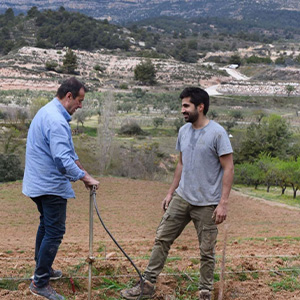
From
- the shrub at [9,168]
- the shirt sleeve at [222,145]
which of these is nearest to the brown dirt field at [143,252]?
the shirt sleeve at [222,145]

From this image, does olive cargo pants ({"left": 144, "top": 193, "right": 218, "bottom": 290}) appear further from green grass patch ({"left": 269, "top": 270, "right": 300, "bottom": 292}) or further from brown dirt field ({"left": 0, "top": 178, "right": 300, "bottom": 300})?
green grass patch ({"left": 269, "top": 270, "right": 300, "bottom": 292})

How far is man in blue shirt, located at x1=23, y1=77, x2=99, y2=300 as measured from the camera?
173 inches

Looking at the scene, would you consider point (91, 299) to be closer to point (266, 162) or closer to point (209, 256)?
point (209, 256)

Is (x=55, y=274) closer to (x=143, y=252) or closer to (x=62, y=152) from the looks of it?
(x=62, y=152)

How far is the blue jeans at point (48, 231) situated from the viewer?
4527 millimetres

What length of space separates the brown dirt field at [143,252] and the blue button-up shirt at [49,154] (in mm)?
993

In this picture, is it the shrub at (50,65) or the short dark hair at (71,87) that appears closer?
the short dark hair at (71,87)

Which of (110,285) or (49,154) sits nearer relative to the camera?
(49,154)

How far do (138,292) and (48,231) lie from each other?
0.99 meters

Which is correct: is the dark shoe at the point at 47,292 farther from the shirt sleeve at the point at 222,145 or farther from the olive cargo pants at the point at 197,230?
the shirt sleeve at the point at 222,145

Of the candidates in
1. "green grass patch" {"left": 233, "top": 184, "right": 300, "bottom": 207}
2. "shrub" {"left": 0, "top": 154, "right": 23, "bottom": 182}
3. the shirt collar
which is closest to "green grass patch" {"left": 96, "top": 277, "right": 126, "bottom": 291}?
the shirt collar

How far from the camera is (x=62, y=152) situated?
432 centimetres

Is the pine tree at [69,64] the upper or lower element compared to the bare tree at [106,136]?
upper

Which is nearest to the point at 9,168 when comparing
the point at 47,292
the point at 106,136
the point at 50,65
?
the point at 106,136
